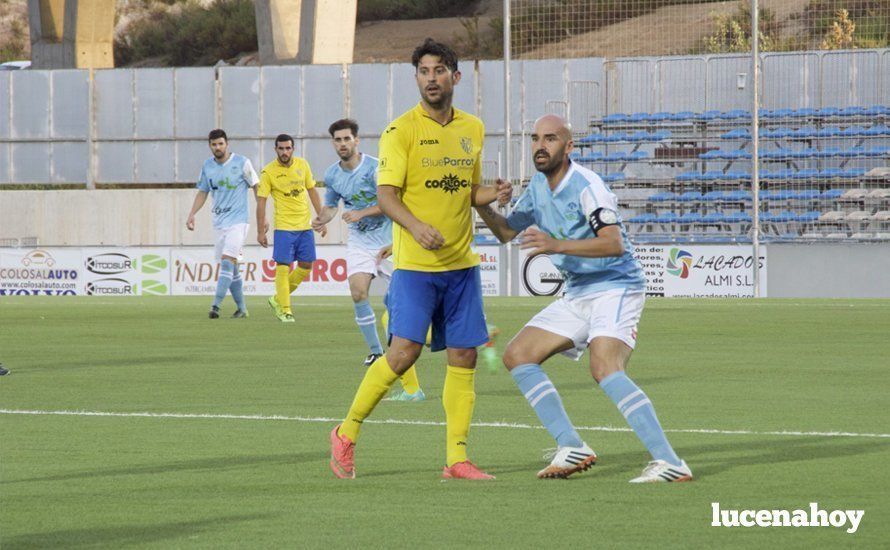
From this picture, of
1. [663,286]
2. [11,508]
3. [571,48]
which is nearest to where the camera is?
[11,508]

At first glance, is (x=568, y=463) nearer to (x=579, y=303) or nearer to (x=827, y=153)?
(x=579, y=303)

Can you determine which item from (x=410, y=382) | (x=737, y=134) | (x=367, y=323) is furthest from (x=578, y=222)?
(x=737, y=134)

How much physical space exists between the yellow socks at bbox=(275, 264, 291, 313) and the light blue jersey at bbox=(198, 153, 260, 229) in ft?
5.24

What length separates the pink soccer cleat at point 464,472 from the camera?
25.0 feet

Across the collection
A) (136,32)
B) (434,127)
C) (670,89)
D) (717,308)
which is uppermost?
(136,32)

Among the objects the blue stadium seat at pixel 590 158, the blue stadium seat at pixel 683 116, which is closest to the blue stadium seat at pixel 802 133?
the blue stadium seat at pixel 683 116

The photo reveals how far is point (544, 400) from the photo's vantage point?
7.92 m

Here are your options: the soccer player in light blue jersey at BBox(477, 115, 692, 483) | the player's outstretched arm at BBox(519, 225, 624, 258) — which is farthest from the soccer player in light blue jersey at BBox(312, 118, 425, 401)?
the player's outstretched arm at BBox(519, 225, 624, 258)

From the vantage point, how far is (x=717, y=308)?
2606 centimetres

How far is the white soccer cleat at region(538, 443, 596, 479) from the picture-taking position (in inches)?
299

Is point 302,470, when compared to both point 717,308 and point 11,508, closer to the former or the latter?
point 11,508

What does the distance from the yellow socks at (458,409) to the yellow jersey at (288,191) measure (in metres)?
13.8

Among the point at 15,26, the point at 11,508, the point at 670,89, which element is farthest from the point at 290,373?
the point at 15,26

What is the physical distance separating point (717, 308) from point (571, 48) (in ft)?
78.8
